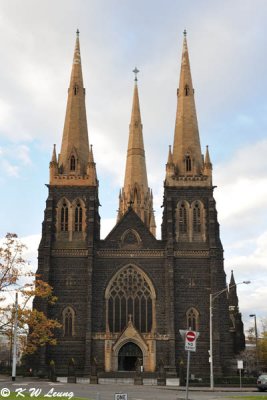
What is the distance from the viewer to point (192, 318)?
187 ft

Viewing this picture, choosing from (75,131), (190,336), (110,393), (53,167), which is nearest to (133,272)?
(53,167)

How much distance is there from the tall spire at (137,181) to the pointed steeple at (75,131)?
17.5m

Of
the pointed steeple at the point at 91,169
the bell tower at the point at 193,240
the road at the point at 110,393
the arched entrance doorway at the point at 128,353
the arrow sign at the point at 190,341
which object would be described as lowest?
the road at the point at 110,393

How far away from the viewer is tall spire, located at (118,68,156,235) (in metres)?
80.5

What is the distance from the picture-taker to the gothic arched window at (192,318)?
5672 centimetres

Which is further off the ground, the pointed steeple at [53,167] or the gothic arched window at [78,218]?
the pointed steeple at [53,167]

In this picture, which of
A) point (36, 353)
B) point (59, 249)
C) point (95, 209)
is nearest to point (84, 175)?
point (95, 209)

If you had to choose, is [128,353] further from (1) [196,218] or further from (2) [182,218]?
(1) [196,218]

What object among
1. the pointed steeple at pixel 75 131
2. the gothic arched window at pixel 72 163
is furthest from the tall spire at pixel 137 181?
the gothic arched window at pixel 72 163

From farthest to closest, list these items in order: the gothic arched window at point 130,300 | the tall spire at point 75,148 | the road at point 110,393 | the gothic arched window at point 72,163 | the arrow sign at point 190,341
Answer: the gothic arched window at point 72,163
the tall spire at point 75,148
the gothic arched window at point 130,300
the road at point 110,393
the arrow sign at point 190,341

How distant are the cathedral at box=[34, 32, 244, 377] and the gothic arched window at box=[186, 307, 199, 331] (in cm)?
9

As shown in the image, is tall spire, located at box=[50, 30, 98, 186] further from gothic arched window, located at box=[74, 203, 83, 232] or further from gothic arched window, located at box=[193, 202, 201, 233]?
gothic arched window, located at box=[193, 202, 201, 233]

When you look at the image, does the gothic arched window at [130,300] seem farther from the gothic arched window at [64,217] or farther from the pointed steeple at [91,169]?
the pointed steeple at [91,169]

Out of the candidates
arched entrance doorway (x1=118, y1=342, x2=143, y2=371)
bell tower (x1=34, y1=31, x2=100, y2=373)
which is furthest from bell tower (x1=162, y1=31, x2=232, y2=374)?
bell tower (x1=34, y1=31, x2=100, y2=373)
